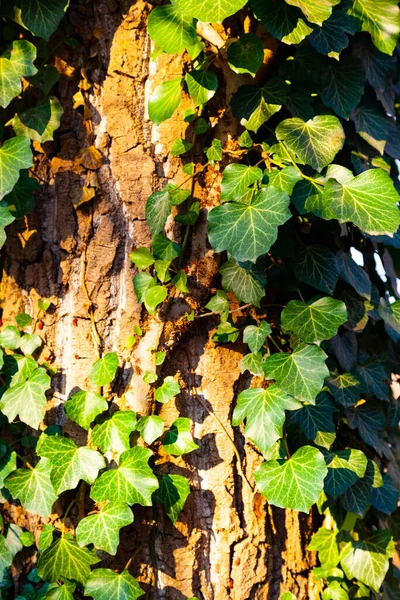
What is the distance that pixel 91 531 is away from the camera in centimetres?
115

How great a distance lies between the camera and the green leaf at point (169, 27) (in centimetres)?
113

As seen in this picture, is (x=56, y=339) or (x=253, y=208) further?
(x=56, y=339)

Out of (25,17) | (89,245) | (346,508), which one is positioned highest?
(25,17)

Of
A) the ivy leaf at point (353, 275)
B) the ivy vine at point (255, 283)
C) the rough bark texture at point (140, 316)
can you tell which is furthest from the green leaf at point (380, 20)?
the ivy leaf at point (353, 275)

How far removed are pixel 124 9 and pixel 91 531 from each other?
3.59 feet

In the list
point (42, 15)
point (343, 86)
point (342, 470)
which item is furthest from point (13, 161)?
point (342, 470)

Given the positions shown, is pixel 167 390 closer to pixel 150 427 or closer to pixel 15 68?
pixel 150 427

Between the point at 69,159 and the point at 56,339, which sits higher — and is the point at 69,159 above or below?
above

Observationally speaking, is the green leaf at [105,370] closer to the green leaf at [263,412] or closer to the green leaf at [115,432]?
the green leaf at [115,432]

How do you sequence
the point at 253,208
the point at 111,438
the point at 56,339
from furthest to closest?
1. the point at 56,339
2. the point at 111,438
3. the point at 253,208

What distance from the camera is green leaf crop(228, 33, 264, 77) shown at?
3.70ft

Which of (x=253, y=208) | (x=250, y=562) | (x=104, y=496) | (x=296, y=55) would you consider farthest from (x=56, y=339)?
(x=296, y=55)

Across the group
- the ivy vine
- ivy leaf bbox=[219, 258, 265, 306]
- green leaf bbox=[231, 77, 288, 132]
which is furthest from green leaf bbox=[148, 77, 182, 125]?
ivy leaf bbox=[219, 258, 265, 306]

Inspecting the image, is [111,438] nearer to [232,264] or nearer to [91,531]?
[91,531]
